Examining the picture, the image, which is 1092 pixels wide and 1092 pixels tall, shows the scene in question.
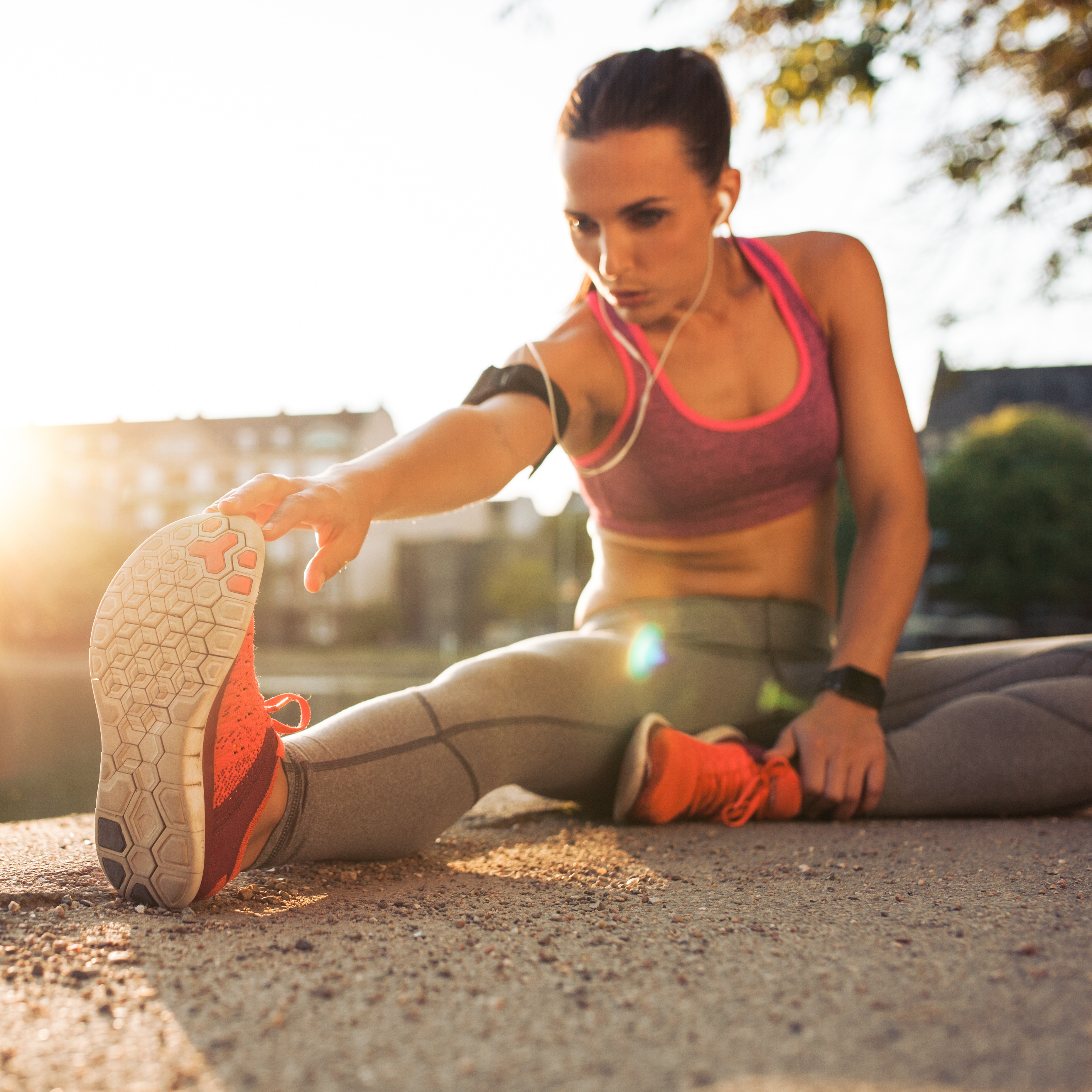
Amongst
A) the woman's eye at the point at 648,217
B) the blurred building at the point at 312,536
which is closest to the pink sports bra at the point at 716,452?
the woman's eye at the point at 648,217

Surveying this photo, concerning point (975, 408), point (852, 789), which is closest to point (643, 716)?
point (852, 789)

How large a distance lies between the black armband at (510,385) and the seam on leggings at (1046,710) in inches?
38.0

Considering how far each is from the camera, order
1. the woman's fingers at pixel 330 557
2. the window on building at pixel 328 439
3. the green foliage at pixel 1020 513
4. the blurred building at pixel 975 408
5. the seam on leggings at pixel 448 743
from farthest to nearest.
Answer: the window on building at pixel 328 439, the blurred building at pixel 975 408, the green foliage at pixel 1020 513, the seam on leggings at pixel 448 743, the woman's fingers at pixel 330 557

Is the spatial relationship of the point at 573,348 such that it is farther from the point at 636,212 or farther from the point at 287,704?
the point at 287,704

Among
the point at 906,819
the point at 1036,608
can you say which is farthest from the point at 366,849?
the point at 1036,608

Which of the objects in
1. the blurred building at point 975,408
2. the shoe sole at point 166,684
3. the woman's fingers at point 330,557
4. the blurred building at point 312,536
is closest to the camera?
the shoe sole at point 166,684

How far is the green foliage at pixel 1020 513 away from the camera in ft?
80.3

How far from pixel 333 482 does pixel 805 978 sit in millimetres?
757

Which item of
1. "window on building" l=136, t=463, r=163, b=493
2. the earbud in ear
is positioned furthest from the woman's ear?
"window on building" l=136, t=463, r=163, b=493

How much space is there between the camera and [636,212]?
→ 1579 millimetres

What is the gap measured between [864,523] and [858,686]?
0.41 meters

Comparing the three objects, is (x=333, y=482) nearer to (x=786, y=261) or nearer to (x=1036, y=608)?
(x=786, y=261)

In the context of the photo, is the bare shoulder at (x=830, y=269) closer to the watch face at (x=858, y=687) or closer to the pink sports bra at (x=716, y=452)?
the pink sports bra at (x=716, y=452)

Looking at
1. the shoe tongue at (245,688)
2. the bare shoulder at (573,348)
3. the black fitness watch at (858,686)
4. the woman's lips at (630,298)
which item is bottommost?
the black fitness watch at (858,686)
